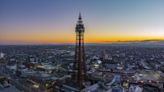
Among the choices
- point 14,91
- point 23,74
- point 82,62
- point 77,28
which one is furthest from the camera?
point 23,74

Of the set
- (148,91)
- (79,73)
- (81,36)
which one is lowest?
(148,91)

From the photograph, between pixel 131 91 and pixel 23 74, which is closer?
pixel 131 91

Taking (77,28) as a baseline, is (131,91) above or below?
below

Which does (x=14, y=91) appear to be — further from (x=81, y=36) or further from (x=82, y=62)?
(x=81, y=36)

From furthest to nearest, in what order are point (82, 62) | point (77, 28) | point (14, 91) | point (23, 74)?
point (23, 74) < point (14, 91) < point (82, 62) < point (77, 28)

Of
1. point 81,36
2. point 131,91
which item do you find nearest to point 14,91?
point 81,36

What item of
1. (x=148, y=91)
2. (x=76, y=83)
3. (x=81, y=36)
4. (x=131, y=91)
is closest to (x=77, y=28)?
(x=81, y=36)

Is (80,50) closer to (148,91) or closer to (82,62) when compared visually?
(82,62)
